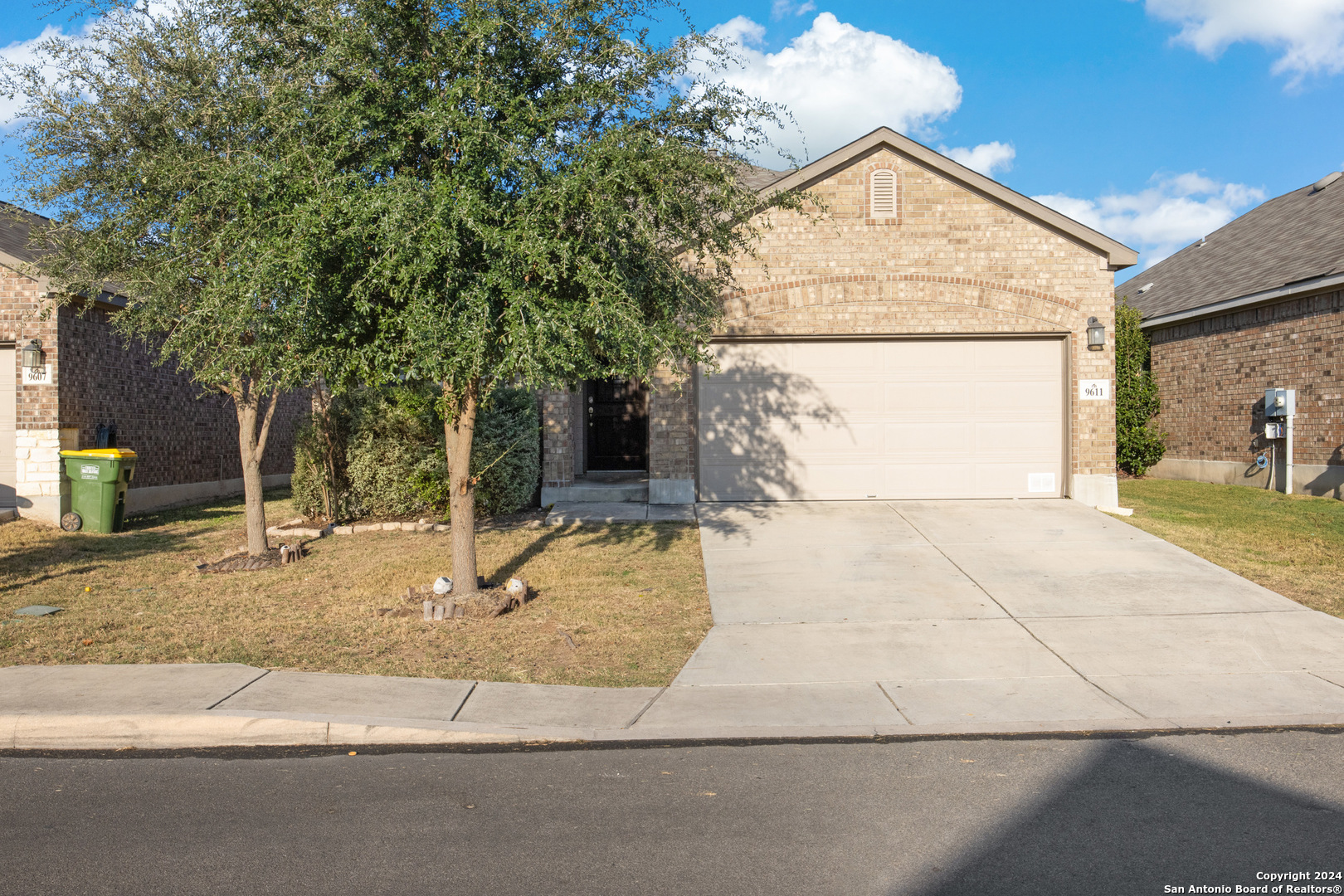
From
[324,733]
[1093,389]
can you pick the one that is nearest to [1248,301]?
[1093,389]

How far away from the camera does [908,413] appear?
1255 centimetres

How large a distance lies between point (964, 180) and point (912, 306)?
1.84 meters

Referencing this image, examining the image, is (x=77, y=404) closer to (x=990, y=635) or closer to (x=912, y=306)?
(x=912, y=306)

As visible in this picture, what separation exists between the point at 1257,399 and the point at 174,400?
18327 mm

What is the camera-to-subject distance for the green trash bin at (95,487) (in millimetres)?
11469

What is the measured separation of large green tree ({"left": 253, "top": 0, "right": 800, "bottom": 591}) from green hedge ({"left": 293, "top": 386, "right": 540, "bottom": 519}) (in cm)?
460

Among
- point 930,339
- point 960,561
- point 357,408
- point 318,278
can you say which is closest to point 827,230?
point 930,339

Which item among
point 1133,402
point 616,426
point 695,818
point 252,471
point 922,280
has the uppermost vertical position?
point 922,280

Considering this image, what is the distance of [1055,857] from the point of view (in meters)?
3.53

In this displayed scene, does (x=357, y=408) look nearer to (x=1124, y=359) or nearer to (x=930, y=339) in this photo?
(x=930, y=339)

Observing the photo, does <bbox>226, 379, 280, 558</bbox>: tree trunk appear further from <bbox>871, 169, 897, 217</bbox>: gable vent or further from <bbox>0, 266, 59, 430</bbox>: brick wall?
<bbox>871, 169, 897, 217</bbox>: gable vent

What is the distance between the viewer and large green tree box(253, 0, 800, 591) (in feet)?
19.6

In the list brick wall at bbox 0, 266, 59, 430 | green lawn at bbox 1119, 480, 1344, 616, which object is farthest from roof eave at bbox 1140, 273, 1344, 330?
brick wall at bbox 0, 266, 59, 430

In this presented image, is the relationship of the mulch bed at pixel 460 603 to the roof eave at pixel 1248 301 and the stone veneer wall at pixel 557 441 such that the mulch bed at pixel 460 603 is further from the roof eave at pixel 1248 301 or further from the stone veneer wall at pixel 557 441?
the roof eave at pixel 1248 301
